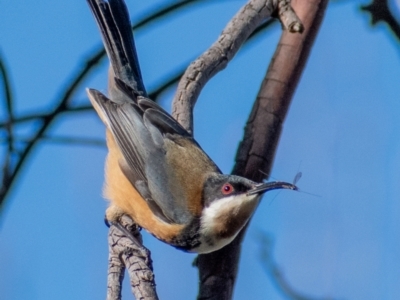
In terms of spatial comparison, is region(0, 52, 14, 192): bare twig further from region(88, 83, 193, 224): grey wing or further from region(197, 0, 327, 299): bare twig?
region(197, 0, 327, 299): bare twig

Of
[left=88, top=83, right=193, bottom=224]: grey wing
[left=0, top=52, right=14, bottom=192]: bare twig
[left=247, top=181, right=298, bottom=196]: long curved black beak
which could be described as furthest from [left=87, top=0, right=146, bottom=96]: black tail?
[left=247, top=181, right=298, bottom=196]: long curved black beak

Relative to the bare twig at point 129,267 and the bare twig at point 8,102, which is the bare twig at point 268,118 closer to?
the bare twig at point 129,267

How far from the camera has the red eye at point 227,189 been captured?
382 cm

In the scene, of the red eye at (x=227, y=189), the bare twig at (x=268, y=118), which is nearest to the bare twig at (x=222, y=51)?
the bare twig at (x=268, y=118)

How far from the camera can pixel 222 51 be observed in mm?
4277

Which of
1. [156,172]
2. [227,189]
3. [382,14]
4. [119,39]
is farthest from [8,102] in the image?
[382,14]

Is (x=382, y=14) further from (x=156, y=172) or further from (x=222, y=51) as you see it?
(x=156, y=172)

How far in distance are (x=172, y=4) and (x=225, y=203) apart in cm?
129

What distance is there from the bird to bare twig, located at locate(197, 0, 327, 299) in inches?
5.5

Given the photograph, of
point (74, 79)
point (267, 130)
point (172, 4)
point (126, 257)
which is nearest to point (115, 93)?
point (74, 79)

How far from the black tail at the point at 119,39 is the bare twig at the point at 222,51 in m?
0.36

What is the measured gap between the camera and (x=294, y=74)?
4.34 metres

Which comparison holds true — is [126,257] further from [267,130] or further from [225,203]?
[267,130]

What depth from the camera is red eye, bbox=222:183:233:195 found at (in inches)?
150
